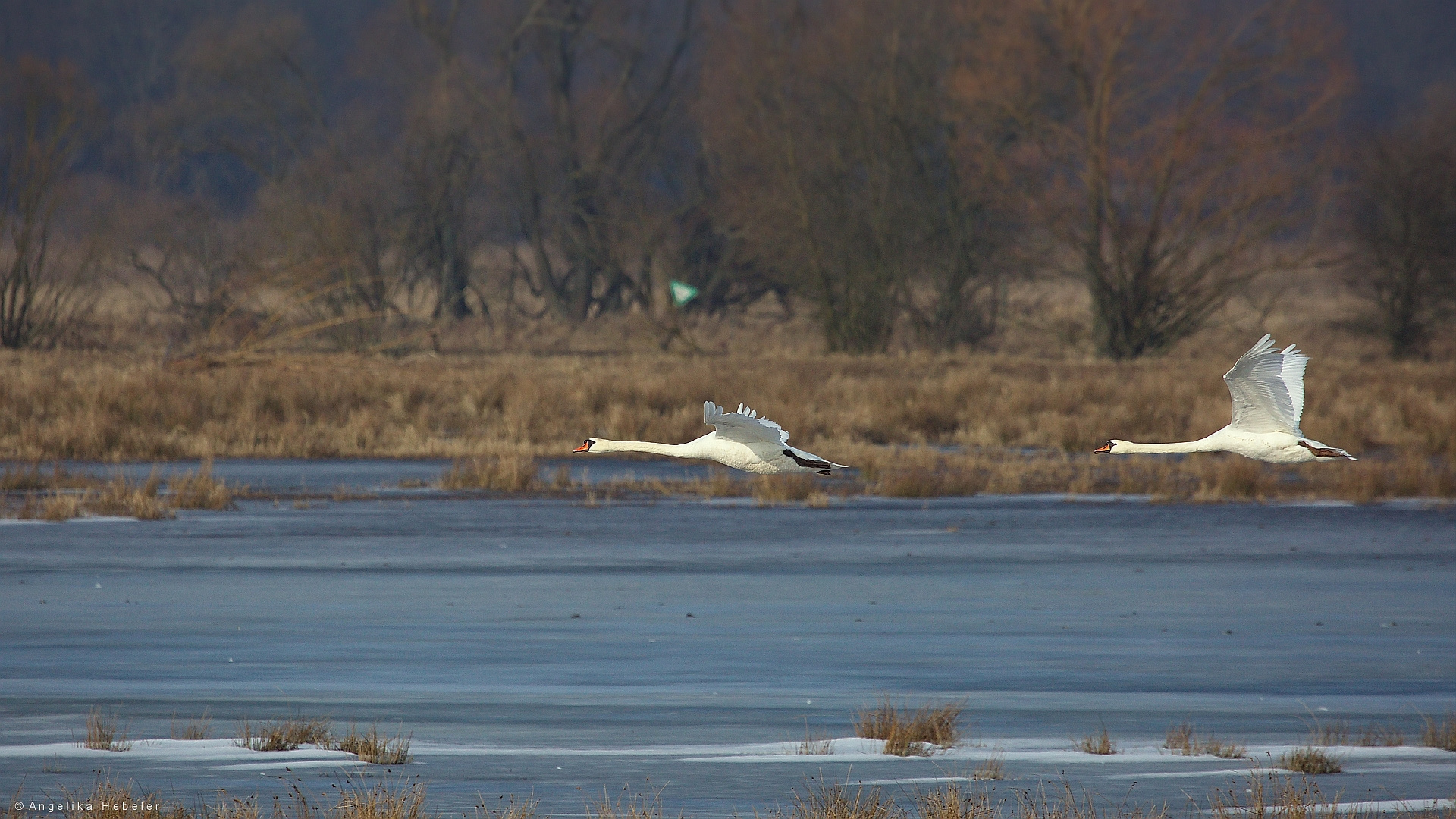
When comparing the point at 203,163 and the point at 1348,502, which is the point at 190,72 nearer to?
the point at 203,163

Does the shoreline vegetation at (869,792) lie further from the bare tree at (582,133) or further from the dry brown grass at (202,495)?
the bare tree at (582,133)

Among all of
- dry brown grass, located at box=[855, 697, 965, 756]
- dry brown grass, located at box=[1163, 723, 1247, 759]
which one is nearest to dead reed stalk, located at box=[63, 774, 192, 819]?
dry brown grass, located at box=[855, 697, 965, 756]

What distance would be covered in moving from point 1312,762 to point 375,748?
201 inches

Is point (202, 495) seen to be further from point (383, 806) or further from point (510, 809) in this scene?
point (510, 809)

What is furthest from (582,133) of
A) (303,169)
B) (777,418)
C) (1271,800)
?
(1271,800)

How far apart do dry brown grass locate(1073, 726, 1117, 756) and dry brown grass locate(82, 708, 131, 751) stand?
5.36 m

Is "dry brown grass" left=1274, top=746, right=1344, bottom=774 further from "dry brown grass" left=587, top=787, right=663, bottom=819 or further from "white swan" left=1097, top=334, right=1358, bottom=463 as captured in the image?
"dry brown grass" left=587, top=787, right=663, bottom=819

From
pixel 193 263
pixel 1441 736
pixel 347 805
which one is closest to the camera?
pixel 347 805

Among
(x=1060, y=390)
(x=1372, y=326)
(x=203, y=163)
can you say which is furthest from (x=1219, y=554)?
(x=203, y=163)

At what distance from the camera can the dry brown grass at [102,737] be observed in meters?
11.4

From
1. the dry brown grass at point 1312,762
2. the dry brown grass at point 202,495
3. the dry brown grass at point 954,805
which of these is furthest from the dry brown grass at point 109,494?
the dry brown grass at point 1312,762

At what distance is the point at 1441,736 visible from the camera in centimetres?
1205

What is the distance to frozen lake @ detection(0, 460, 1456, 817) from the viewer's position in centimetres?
1141

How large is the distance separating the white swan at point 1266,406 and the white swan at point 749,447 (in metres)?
2.26
